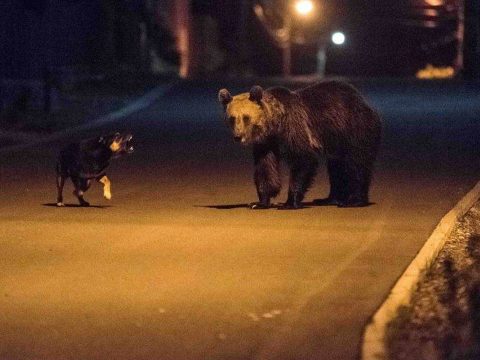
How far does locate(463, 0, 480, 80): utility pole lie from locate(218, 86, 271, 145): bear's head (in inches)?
1271

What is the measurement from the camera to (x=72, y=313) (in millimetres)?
9812

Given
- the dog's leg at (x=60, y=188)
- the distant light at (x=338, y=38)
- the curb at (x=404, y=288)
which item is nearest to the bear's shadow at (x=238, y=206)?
the dog's leg at (x=60, y=188)

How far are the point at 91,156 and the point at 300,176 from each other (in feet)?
7.32

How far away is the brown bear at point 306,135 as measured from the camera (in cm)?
1477

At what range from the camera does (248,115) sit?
14.7m

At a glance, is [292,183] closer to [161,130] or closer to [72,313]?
[72,313]

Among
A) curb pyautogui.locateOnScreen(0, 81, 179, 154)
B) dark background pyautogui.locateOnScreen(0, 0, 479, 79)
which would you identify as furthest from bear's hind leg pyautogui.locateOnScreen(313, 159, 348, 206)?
dark background pyautogui.locateOnScreen(0, 0, 479, 79)

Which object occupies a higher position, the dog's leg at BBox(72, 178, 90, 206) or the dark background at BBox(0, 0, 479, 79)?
the dark background at BBox(0, 0, 479, 79)

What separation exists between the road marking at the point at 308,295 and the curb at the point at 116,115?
1113 cm

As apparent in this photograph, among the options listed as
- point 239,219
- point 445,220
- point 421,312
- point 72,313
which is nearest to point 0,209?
point 239,219

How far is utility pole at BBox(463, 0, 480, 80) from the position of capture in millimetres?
47062

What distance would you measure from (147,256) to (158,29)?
43.0 metres

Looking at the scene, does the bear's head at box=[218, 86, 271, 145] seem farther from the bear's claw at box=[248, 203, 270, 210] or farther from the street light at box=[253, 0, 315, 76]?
the street light at box=[253, 0, 315, 76]

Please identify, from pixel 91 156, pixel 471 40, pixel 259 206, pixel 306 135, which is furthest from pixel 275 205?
pixel 471 40
